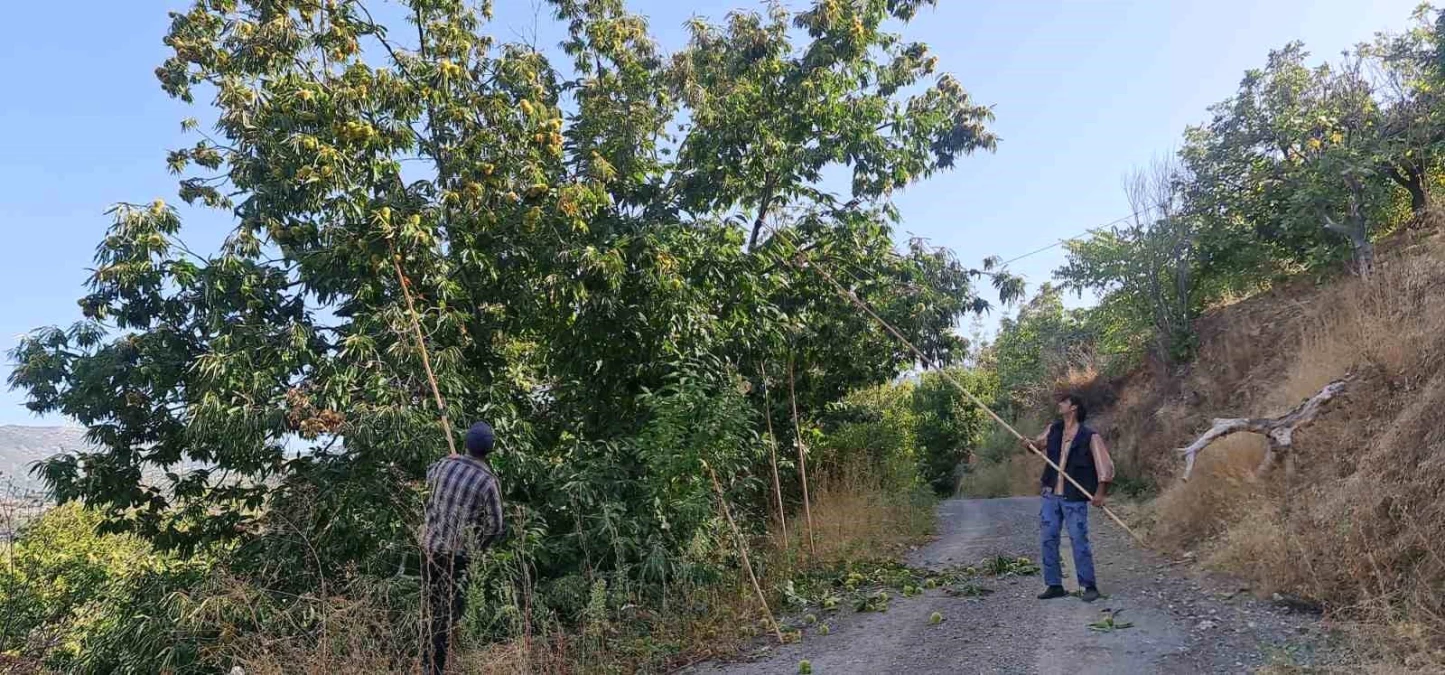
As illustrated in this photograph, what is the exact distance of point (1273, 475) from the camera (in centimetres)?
664

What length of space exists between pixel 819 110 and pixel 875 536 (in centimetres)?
554

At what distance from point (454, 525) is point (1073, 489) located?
4608 mm

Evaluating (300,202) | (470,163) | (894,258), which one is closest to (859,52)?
(894,258)

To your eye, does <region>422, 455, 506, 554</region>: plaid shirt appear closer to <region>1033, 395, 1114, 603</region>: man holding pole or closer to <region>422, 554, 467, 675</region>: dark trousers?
<region>422, 554, 467, 675</region>: dark trousers

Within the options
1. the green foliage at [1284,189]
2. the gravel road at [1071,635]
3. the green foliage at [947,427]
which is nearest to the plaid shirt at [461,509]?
the gravel road at [1071,635]

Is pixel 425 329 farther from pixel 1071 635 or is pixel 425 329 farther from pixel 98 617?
pixel 1071 635

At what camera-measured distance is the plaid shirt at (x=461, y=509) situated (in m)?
4.86

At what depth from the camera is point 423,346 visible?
6512 mm

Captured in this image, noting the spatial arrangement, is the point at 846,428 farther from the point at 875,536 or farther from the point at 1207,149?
the point at 1207,149

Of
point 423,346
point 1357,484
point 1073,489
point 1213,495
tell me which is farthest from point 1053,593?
point 423,346

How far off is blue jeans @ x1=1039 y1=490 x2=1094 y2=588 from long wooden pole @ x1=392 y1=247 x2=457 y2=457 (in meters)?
4.82

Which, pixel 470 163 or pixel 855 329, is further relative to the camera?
pixel 855 329

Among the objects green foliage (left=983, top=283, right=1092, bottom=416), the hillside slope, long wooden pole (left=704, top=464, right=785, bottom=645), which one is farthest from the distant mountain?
green foliage (left=983, top=283, right=1092, bottom=416)

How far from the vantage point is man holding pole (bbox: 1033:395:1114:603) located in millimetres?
5996
